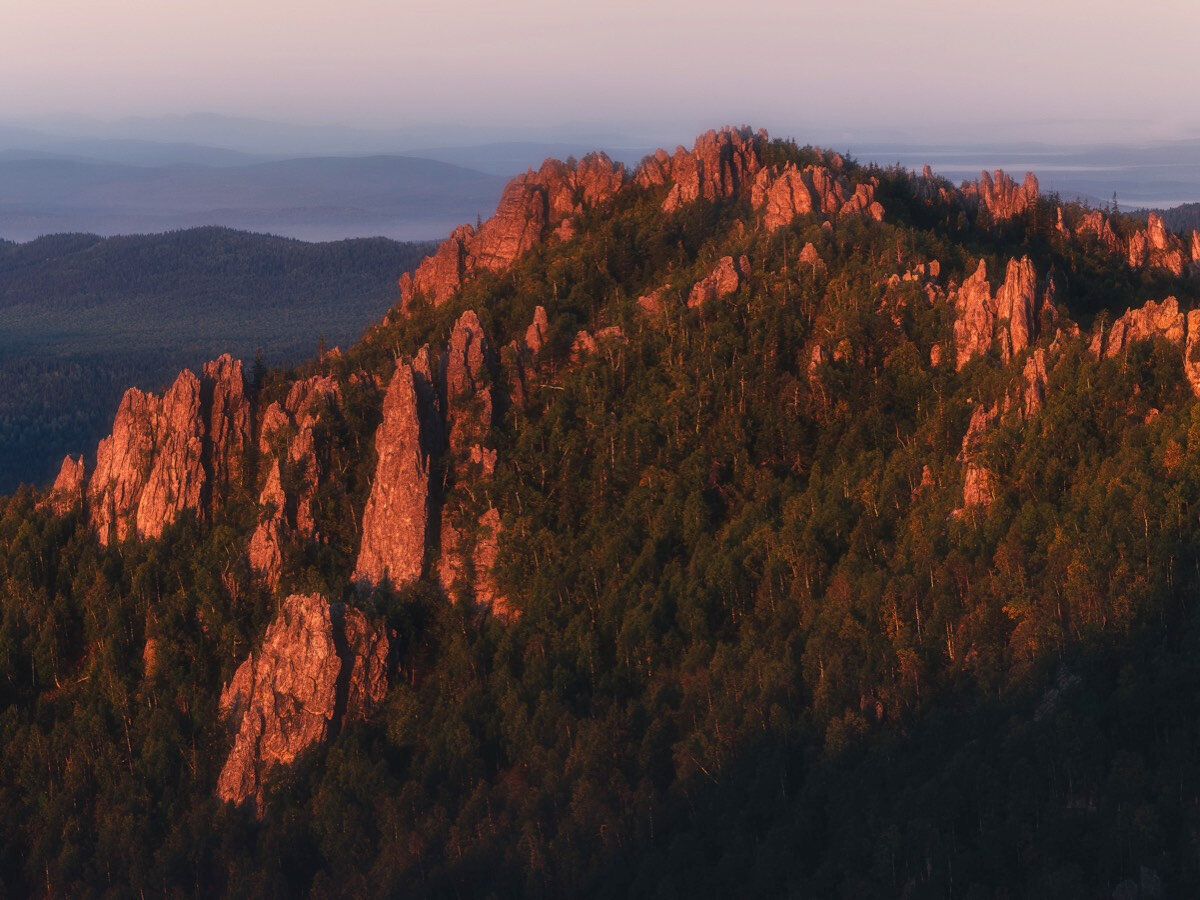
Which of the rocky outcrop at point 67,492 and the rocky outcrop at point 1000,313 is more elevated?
the rocky outcrop at point 1000,313

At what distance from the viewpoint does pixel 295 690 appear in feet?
251

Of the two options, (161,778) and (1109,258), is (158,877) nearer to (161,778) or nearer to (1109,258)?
(161,778)

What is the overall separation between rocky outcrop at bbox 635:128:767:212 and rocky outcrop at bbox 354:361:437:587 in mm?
27519

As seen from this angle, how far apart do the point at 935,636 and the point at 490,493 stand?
2597 cm

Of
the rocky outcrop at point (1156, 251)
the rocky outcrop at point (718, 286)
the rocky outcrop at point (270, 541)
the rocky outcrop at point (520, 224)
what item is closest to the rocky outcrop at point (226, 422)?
the rocky outcrop at point (270, 541)

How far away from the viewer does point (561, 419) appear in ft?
285

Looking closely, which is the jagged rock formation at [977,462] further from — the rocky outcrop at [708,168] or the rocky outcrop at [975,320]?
the rocky outcrop at [708,168]

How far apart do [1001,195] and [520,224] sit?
36.5 metres

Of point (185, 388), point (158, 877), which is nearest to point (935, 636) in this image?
point (158, 877)

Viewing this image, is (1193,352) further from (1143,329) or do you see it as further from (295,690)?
(295,690)

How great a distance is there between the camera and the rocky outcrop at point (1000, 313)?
81.2 meters

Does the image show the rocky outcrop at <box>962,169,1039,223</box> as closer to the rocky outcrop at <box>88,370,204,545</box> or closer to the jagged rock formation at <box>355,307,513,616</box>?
the jagged rock formation at <box>355,307,513,616</box>

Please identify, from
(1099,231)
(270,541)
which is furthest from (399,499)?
(1099,231)

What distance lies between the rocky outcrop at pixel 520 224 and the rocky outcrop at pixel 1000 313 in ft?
98.2
